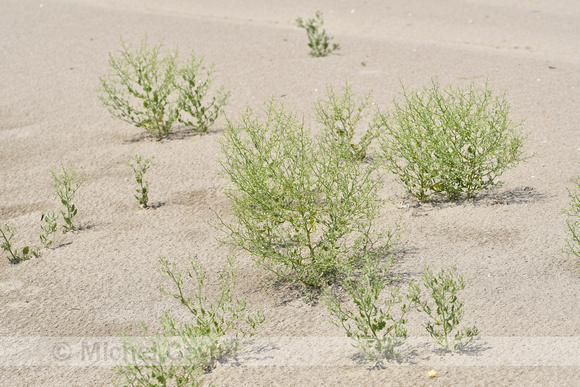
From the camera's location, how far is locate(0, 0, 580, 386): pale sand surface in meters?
3.59

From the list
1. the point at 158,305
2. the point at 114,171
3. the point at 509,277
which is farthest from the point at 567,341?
the point at 114,171

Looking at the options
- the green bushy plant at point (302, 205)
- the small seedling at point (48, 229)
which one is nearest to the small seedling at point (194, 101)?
the small seedling at point (48, 229)

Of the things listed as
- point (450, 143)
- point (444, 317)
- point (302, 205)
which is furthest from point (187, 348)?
point (450, 143)

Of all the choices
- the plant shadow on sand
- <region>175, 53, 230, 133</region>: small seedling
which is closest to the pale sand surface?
the plant shadow on sand

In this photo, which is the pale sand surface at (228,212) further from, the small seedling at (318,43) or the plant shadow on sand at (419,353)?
the small seedling at (318,43)

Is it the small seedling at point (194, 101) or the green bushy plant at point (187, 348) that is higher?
the small seedling at point (194, 101)

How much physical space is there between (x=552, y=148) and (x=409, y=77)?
2.61 meters

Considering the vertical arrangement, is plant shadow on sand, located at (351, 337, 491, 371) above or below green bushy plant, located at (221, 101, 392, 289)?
below

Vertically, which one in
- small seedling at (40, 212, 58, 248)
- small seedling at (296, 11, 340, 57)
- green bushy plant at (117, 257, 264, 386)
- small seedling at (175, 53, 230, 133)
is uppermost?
small seedling at (296, 11, 340, 57)

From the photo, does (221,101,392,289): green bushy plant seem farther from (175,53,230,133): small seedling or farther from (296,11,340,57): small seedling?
(296,11,340,57): small seedling

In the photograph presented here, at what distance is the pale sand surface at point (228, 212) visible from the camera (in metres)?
3.59

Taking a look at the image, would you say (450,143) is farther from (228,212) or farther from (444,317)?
(444,317)

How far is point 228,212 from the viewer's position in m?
5.38

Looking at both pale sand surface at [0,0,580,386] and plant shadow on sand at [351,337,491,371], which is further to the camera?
pale sand surface at [0,0,580,386]
